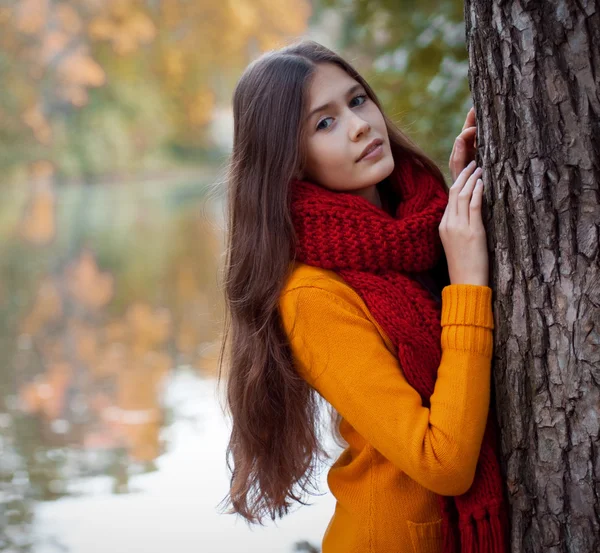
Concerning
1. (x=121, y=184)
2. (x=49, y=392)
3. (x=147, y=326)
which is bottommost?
(x=121, y=184)

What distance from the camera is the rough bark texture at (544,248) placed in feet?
4.30

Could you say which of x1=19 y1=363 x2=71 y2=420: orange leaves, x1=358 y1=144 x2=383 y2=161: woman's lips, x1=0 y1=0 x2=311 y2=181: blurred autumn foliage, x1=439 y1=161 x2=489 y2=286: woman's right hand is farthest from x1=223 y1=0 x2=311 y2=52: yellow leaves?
x1=439 y1=161 x2=489 y2=286: woman's right hand

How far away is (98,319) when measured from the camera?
7.06 metres

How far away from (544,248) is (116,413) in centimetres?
370

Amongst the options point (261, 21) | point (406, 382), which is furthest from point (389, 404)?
point (261, 21)

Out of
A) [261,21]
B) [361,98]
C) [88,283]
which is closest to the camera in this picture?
[361,98]

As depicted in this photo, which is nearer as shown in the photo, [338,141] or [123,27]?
[338,141]

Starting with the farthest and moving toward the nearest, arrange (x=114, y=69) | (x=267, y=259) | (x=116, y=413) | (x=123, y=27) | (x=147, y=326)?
(x=114, y=69) < (x=123, y=27) < (x=147, y=326) < (x=116, y=413) < (x=267, y=259)

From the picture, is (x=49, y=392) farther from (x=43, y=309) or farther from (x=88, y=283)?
(x=88, y=283)

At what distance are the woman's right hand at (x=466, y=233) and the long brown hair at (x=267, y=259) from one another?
280 mm

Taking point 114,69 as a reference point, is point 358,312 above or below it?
above

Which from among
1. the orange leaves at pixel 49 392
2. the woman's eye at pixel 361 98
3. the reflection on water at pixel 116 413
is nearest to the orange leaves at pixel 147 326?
the reflection on water at pixel 116 413

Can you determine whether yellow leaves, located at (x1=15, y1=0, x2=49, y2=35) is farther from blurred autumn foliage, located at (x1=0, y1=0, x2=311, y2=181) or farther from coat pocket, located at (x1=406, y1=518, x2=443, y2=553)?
coat pocket, located at (x1=406, y1=518, x2=443, y2=553)

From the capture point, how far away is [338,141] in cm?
164
